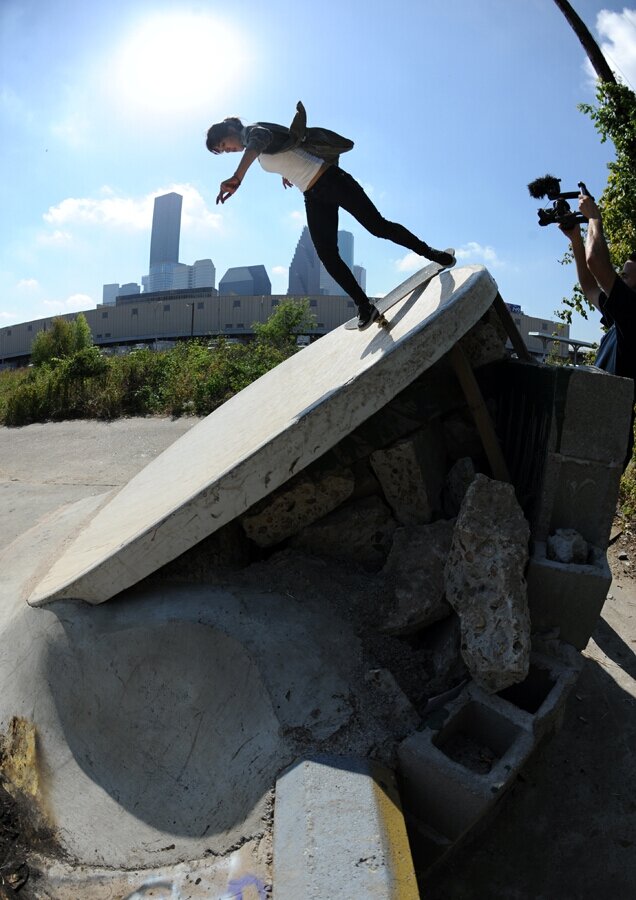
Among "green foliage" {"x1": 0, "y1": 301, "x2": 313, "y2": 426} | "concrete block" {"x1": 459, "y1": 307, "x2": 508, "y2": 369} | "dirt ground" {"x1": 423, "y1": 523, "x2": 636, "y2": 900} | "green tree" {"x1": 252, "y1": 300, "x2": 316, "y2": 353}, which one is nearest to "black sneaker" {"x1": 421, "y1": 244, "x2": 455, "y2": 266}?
"concrete block" {"x1": 459, "y1": 307, "x2": 508, "y2": 369}

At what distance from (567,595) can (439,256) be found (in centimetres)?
184

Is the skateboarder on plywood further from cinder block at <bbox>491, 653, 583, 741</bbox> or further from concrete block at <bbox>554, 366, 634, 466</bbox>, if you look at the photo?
cinder block at <bbox>491, 653, 583, 741</bbox>

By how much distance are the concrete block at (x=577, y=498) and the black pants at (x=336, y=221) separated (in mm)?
1307

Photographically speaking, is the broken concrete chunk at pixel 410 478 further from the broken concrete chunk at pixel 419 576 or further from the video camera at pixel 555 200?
the video camera at pixel 555 200

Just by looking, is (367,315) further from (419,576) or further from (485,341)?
(419,576)

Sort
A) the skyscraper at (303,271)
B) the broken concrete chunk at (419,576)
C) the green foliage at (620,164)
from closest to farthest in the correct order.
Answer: the broken concrete chunk at (419,576), the green foliage at (620,164), the skyscraper at (303,271)

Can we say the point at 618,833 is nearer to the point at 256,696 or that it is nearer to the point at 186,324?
the point at 256,696

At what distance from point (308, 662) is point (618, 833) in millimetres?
1171

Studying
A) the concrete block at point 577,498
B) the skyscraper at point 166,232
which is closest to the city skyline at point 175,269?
the skyscraper at point 166,232

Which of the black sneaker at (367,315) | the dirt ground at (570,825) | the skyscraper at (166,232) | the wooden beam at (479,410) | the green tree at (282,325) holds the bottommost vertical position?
the dirt ground at (570,825)

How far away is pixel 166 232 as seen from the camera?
160m

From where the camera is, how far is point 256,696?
1947 millimetres

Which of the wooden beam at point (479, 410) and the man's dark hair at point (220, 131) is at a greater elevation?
the man's dark hair at point (220, 131)

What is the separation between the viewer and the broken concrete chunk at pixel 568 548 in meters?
2.30
